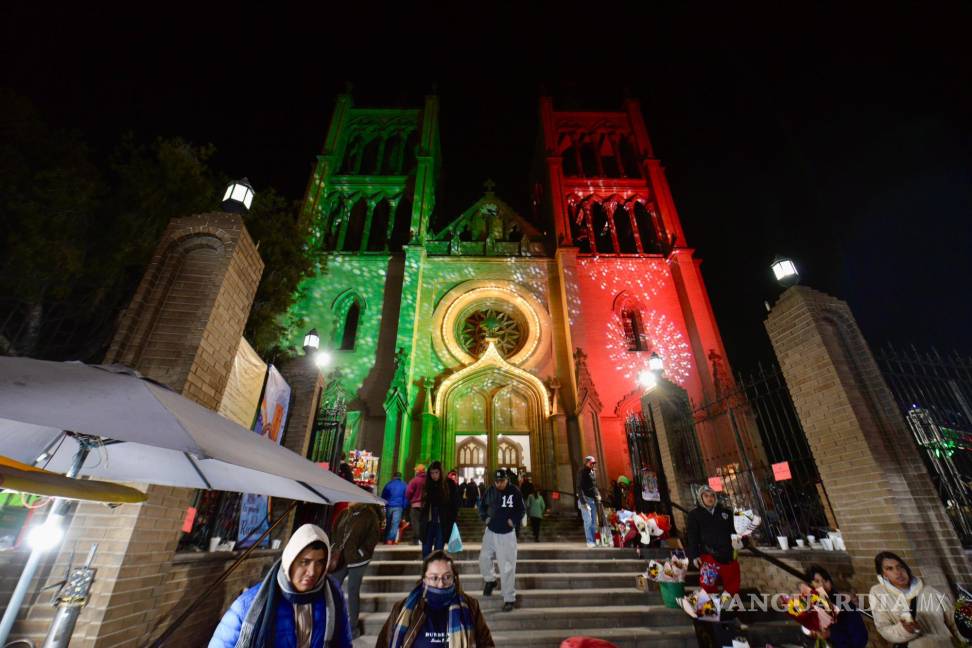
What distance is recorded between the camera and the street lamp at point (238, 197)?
5.33m

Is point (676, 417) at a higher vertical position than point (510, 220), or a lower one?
lower

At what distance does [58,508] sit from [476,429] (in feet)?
41.6

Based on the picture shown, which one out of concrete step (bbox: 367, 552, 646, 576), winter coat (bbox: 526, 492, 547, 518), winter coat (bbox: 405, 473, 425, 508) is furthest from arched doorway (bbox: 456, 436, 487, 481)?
concrete step (bbox: 367, 552, 646, 576)

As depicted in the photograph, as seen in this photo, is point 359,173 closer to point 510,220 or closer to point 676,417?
point 510,220

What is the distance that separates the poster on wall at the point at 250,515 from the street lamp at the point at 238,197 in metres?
4.01

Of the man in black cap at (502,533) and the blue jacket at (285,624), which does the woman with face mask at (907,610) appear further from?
the blue jacket at (285,624)

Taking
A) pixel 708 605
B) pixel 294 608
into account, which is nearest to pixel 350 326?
pixel 708 605

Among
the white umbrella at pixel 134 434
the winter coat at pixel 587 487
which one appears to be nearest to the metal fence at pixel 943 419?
the winter coat at pixel 587 487

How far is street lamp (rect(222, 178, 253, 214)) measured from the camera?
5.33m

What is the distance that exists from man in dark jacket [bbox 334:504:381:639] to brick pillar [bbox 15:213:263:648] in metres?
1.58

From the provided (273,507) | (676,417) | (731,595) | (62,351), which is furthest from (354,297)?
(731,595)

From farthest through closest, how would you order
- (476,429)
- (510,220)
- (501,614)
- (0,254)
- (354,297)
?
(510,220), (354,297), (476,429), (0,254), (501,614)

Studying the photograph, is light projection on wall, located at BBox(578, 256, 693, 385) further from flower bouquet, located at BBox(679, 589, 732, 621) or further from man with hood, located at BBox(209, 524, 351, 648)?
man with hood, located at BBox(209, 524, 351, 648)

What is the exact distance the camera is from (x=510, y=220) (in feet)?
65.0
